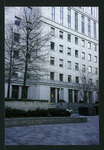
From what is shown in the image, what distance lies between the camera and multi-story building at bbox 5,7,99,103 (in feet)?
106

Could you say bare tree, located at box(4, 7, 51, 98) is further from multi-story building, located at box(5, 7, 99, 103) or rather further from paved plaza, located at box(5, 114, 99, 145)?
multi-story building, located at box(5, 7, 99, 103)

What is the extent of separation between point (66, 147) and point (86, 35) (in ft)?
127

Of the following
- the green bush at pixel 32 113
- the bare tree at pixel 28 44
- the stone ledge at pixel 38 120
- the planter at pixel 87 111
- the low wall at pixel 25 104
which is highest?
the bare tree at pixel 28 44

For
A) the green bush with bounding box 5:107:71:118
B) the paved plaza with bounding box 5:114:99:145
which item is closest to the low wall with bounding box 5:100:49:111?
the green bush with bounding box 5:107:71:118

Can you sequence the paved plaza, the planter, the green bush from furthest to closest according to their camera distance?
the planter → the green bush → the paved plaza

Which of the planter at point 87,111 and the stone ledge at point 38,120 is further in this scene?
the planter at point 87,111

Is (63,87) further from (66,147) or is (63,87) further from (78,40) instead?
(66,147)

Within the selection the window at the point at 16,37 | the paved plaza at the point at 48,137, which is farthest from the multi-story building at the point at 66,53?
the paved plaza at the point at 48,137

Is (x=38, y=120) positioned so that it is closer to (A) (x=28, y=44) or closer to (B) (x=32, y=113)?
(B) (x=32, y=113)

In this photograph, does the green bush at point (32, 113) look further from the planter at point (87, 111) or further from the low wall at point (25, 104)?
the planter at point (87, 111)

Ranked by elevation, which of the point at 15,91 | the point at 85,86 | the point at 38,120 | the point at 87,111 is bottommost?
the point at 87,111

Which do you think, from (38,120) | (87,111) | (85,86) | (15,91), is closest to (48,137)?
(38,120)

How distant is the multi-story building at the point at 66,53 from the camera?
32234 mm

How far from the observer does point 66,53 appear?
121ft
